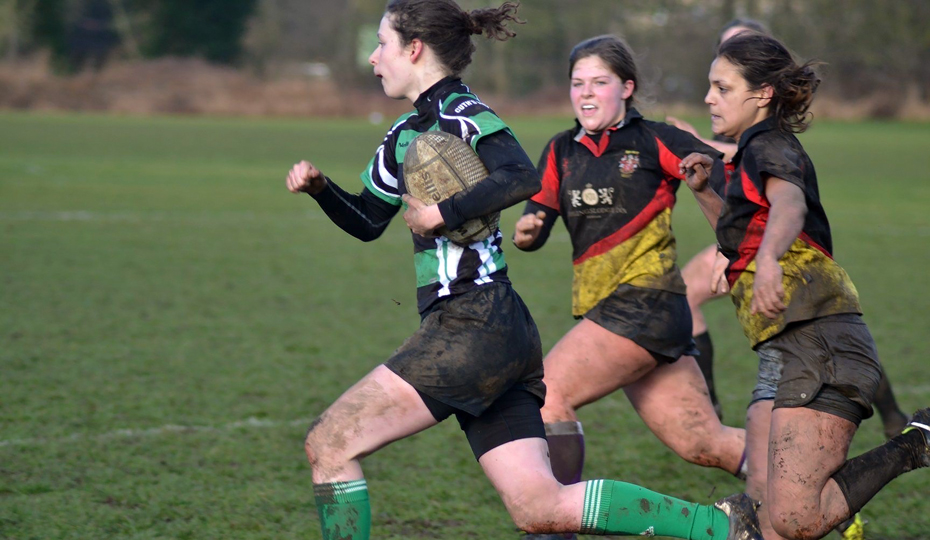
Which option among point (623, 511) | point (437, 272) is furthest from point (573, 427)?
point (437, 272)

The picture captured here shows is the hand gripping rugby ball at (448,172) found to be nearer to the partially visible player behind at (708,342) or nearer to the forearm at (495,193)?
the forearm at (495,193)

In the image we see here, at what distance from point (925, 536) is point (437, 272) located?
2.20m

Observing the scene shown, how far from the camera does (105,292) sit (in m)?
8.45

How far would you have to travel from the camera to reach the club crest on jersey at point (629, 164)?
395 cm

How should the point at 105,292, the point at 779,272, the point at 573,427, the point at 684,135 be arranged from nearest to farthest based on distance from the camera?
the point at 779,272 → the point at 573,427 → the point at 684,135 → the point at 105,292

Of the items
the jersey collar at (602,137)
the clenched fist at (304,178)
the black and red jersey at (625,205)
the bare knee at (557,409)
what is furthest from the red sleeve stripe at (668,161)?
the clenched fist at (304,178)

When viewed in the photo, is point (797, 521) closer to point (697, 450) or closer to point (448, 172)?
point (697, 450)

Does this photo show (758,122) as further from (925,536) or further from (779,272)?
(925,536)

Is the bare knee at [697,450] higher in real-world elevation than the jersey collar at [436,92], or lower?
lower

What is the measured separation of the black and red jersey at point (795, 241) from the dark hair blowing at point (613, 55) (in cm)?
87

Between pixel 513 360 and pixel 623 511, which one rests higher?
pixel 513 360

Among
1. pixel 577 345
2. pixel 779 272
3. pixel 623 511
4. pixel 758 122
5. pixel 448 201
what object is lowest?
pixel 623 511

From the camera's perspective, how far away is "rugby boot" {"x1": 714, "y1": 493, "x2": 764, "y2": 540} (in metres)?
3.06

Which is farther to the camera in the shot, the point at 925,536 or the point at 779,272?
the point at 925,536
